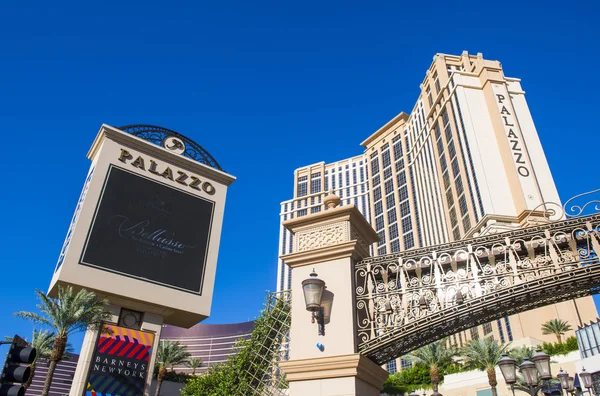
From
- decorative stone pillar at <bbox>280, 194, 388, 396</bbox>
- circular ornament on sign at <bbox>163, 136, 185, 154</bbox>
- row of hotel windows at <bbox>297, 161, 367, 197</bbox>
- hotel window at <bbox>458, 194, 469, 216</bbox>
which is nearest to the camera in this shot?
decorative stone pillar at <bbox>280, 194, 388, 396</bbox>

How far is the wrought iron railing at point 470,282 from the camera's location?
5496mm

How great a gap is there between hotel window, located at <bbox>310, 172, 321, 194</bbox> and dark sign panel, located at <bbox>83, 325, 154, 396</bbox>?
81.8m

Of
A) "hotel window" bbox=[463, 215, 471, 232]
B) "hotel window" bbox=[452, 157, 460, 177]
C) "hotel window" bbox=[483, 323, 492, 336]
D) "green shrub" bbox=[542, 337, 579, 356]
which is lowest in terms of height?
"green shrub" bbox=[542, 337, 579, 356]

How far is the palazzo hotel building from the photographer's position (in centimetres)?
4488

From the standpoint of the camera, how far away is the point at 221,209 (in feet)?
95.5

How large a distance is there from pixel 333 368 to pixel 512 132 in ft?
170

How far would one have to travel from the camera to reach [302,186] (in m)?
107

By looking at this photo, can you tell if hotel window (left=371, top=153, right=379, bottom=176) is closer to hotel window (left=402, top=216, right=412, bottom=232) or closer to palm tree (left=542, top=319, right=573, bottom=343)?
hotel window (left=402, top=216, right=412, bottom=232)

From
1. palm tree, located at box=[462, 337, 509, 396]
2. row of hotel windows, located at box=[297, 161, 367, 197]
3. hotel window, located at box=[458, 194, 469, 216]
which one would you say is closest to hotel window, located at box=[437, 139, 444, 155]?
hotel window, located at box=[458, 194, 469, 216]

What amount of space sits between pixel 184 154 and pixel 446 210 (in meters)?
38.3

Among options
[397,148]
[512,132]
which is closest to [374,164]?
[397,148]

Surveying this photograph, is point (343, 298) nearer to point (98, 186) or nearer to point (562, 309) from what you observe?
point (98, 186)

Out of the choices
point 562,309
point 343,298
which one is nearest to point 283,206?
point 562,309

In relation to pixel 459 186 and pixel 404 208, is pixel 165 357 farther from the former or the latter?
pixel 404 208
